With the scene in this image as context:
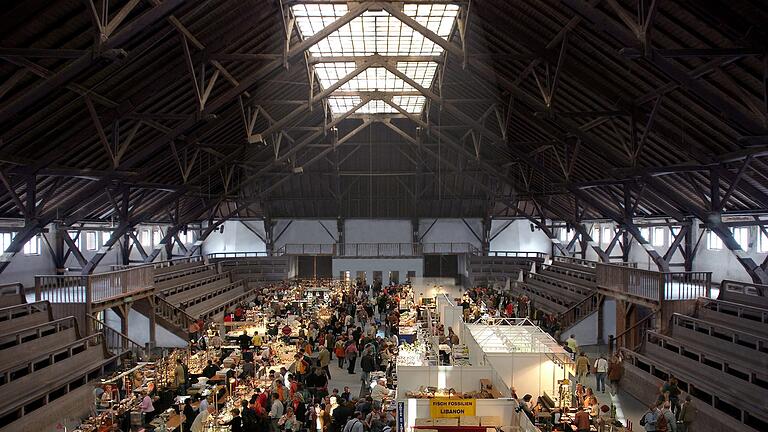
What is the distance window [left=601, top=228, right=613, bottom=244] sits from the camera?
1247 inches

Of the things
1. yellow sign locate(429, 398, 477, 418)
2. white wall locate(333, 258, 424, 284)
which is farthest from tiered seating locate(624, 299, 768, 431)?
white wall locate(333, 258, 424, 284)

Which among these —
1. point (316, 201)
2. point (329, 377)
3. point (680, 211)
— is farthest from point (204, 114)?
point (316, 201)

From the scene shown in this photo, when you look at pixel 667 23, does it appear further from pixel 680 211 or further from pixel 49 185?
pixel 49 185

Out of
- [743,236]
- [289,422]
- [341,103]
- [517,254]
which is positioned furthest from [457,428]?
[517,254]

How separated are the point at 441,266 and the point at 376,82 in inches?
632

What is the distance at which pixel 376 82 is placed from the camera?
24.4m

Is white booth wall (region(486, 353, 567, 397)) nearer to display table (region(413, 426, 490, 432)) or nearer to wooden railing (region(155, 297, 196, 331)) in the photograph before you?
display table (region(413, 426, 490, 432))

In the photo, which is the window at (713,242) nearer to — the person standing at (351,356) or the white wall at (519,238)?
the white wall at (519,238)

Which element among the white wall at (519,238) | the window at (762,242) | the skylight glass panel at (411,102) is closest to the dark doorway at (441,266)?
the white wall at (519,238)

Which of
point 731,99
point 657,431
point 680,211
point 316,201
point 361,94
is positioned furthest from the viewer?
point 316,201

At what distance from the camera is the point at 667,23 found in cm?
1005

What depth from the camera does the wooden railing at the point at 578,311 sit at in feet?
64.1

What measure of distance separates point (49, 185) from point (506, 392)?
1399 cm

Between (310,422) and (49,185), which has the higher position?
(49,185)
